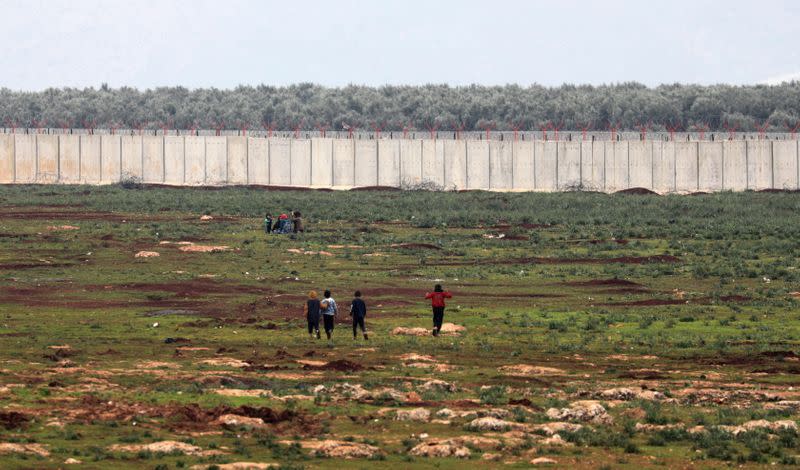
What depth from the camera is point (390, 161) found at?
11519cm

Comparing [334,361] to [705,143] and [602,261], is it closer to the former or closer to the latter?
[602,261]

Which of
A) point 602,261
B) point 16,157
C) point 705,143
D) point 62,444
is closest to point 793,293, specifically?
point 602,261

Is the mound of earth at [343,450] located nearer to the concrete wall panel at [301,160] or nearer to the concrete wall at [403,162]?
the concrete wall at [403,162]

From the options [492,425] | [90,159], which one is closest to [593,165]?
[90,159]

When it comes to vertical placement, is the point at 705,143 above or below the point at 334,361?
above

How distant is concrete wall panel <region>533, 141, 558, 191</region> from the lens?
11356 cm

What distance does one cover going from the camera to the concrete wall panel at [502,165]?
114 metres

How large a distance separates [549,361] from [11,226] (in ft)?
161

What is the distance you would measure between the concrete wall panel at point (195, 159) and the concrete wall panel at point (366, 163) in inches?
458

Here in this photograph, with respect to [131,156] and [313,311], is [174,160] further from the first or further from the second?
[313,311]

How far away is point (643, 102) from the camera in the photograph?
5906 inches

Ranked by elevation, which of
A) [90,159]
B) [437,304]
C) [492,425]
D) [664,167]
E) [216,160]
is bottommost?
[492,425]

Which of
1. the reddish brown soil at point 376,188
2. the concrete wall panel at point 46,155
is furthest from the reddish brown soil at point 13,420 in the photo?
the concrete wall panel at point 46,155

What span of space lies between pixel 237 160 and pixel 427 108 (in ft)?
130
